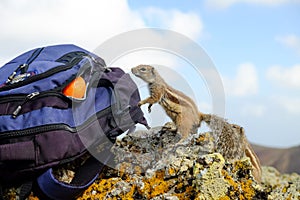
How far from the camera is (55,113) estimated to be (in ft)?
8.73

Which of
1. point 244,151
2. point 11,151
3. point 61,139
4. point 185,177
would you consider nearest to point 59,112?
point 61,139

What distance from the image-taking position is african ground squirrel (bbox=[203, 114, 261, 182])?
3166 millimetres

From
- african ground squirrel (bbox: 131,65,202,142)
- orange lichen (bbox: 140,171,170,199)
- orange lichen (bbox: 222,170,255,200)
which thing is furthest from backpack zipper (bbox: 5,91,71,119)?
orange lichen (bbox: 222,170,255,200)

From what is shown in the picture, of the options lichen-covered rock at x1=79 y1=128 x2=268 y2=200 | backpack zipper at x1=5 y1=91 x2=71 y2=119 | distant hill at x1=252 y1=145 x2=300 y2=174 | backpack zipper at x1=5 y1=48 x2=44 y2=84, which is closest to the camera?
lichen-covered rock at x1=79 y1=128 x2=268 y2=200

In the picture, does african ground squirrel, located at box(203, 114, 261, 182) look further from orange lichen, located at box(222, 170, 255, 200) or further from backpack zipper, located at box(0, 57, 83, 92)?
backpack zipper, located at box(0, 57, 83, 92)

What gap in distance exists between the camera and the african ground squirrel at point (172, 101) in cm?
341

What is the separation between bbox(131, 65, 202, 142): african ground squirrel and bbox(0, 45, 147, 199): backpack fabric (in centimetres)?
44

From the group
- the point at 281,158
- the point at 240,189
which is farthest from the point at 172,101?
the point at 281,158

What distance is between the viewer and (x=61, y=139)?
2.61 meters

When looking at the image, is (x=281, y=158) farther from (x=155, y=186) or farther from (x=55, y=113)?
(x=55, y=113)

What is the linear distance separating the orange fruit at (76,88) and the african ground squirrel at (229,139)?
37.9 inches

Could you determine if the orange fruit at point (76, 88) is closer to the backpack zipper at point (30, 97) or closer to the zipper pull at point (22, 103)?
the backpack zipper at point (30, 97)

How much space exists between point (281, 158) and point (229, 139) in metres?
7.90

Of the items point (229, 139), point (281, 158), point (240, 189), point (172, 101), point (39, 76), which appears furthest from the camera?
point (281, 158)
